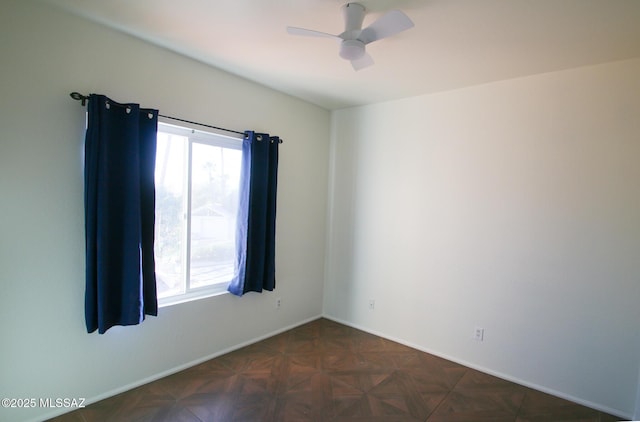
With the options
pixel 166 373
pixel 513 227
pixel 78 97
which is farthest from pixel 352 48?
pixel 166 373

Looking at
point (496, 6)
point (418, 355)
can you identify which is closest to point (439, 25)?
point (496, 6)

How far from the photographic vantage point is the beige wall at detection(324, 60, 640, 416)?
7.98ft

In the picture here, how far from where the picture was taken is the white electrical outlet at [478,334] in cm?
301

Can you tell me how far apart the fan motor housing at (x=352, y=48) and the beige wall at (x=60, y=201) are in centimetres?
143

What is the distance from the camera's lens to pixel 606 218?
2.46 m

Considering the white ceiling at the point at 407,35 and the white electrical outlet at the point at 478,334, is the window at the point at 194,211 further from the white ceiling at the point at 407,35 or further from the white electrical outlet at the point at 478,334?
the white electrical outlet at the point at 478,334

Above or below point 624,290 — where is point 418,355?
below

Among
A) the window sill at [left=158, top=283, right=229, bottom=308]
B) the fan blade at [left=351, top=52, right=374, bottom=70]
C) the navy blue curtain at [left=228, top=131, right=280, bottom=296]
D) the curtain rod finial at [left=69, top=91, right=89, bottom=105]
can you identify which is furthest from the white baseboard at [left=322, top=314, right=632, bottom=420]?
the curtain rod finial at [left=69, top=91, right=89, bottom=105]

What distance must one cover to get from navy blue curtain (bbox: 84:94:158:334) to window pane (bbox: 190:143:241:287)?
47 centimetres

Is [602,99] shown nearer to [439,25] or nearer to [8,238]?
[439,25]

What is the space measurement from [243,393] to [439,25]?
2896 mm

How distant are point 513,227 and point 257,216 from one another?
2.34m

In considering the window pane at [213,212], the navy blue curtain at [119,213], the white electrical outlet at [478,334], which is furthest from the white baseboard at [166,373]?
the white electrical outlet at [478,334]

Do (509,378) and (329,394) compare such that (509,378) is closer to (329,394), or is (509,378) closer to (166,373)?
(329,394)
